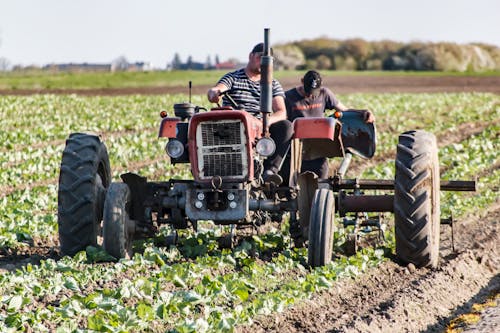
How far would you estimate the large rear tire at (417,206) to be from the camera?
827 cm

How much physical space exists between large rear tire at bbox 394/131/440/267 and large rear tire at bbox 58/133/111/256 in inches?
103

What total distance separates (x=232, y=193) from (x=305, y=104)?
231cm

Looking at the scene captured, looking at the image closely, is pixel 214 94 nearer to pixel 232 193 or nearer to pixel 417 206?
pixel 232 193

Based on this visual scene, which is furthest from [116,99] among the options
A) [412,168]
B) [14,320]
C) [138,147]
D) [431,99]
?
[14,320]

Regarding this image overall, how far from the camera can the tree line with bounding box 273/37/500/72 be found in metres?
62.8

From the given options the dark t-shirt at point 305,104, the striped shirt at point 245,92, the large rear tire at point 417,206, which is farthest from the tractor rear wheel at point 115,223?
the dark t-shirt at point 305,104

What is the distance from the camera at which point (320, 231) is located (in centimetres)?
800

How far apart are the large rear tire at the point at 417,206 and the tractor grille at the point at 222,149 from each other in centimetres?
132

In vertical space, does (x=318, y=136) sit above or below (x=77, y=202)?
above

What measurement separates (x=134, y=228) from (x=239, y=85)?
5.48 ft

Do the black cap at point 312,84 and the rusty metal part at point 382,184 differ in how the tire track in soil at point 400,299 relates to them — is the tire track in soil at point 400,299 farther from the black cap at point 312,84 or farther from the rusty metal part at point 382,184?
the black cap at point 312,84

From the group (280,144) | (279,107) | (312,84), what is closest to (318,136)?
(280,144)

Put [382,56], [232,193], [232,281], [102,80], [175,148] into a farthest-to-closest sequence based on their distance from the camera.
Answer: [382,56]
[102,80]
[175,148]
[232,193]
[232,281]

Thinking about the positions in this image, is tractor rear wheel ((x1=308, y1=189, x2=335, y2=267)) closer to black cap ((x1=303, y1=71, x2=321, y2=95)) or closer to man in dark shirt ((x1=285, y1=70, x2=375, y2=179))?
man in dark shirt ((x1=285, y1=70, x2=375, y2=179))
